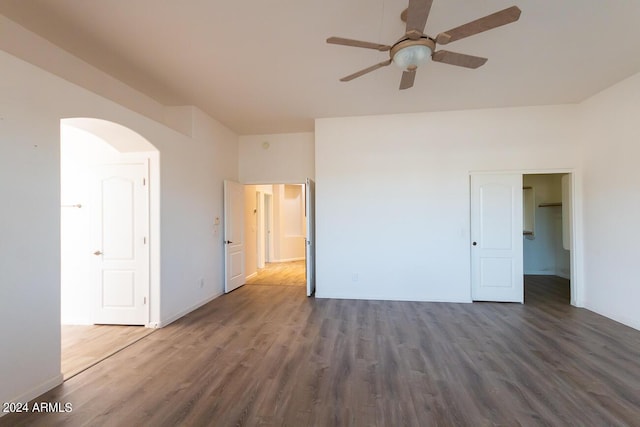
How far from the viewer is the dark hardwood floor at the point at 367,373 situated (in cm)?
202

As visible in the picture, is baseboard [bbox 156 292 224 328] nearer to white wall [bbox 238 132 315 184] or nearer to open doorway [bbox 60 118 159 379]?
open doorway [bbox 60 118 159 379]

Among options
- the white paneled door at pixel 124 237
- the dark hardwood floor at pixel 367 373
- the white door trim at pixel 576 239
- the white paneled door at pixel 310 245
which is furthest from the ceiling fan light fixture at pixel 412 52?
the white door trim at pixel 576 239

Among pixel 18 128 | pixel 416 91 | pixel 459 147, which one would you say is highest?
pixel 416 91

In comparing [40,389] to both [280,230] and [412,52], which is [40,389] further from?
[280,230]

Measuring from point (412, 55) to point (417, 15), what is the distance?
1.12 feet

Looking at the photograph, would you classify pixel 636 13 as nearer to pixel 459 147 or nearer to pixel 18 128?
pixel 459 147

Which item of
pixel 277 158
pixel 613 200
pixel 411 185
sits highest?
pixel 277 158

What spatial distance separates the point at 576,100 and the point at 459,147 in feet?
5.80

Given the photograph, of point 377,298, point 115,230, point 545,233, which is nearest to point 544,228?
point 545,233

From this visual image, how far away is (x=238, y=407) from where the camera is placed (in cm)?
211

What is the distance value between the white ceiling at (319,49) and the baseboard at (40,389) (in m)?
3.13

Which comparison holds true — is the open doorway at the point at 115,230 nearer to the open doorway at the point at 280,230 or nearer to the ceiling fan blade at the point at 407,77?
the ceiling fan blade at the point at 407,77

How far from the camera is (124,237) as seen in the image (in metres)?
3.70

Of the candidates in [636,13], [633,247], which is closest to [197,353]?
[636,13]
